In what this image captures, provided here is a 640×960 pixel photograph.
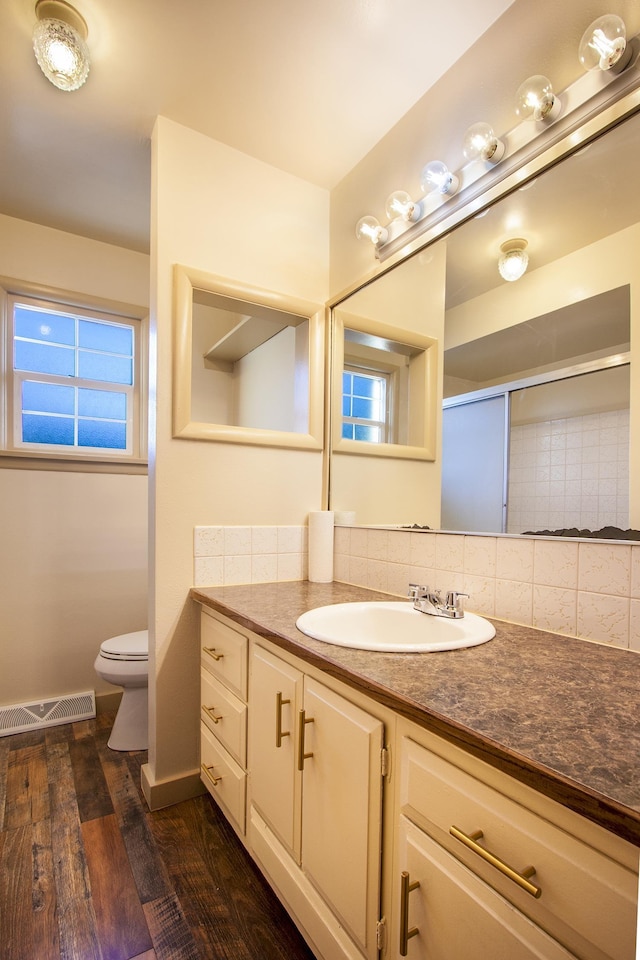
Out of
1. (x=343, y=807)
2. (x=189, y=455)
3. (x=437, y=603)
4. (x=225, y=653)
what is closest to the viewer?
(x=343, y=807)

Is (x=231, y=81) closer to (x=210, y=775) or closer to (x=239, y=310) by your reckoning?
(x=239, y=310)

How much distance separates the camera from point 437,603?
1240 mm

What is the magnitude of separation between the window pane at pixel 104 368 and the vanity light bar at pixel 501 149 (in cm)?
169

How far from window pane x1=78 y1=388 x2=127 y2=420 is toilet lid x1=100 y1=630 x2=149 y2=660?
4.08 ft

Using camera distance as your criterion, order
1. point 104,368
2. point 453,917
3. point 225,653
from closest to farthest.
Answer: point 453,917 < point 225,653 < point 104,368

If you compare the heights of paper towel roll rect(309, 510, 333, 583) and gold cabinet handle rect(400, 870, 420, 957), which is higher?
paper towel roll rect(309, 510, 333, 583)

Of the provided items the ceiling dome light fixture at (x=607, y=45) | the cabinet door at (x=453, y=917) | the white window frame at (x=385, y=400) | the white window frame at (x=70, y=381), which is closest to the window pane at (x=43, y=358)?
the white window frame at (x=70, y=381)

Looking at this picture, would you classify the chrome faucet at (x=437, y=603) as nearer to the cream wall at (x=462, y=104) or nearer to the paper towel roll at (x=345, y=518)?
the paper towel roll at (x=345, y=518)

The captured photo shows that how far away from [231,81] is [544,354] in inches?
53.9

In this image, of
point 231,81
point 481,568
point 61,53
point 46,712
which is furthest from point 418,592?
point 46,712

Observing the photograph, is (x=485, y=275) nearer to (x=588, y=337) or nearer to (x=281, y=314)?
(x=588, y=337)

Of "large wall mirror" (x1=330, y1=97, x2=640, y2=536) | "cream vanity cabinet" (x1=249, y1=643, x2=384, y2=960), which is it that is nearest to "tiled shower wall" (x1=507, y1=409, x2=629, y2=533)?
"large wall mirror" (x1=330, y1=97, x2=640, y2=536)

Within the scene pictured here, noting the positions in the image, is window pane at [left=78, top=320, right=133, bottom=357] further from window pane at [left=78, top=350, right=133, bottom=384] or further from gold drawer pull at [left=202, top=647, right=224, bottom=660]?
gold drawer pull at [left=202, top=647, right=224, bottom=660]

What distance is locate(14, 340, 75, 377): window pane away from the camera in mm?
2424
